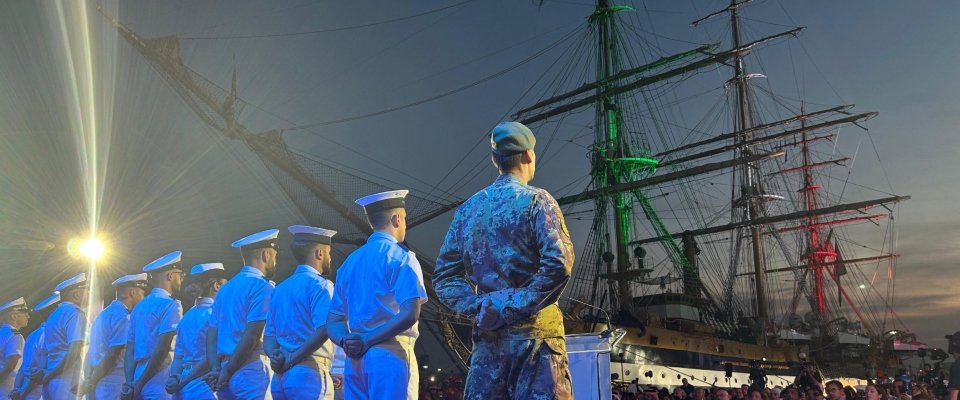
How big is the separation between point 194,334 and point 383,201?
3417mm

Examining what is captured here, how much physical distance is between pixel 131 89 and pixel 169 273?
15.8 meters

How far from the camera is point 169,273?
27.1ft

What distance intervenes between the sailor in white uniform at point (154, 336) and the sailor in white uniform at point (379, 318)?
392 cm

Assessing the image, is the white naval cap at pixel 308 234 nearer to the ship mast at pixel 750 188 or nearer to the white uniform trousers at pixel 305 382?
the white uniform trousers at pixel 305 382

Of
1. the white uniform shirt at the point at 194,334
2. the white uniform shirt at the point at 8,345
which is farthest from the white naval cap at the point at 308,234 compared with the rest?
the white uniform shirt at the point at 8,345

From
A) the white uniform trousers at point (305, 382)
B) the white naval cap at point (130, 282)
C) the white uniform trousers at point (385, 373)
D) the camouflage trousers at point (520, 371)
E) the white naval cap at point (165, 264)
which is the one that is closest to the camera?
the camouflage trousers at point (520, 371)

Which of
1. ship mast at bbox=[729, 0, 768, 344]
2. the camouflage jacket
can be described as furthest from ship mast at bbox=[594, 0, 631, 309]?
the camouflage jacket

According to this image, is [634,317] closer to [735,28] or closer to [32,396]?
[32,396]

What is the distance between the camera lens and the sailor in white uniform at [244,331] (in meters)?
5.91

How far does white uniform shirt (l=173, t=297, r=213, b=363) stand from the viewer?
6.97 metres

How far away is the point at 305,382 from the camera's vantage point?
526 cm

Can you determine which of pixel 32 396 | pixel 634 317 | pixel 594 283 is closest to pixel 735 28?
pixel 594 283

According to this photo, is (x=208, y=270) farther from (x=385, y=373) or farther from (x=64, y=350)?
(x=385, y=373)

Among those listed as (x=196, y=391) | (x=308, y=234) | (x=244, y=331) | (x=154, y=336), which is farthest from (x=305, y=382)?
(x=154, y=336)
